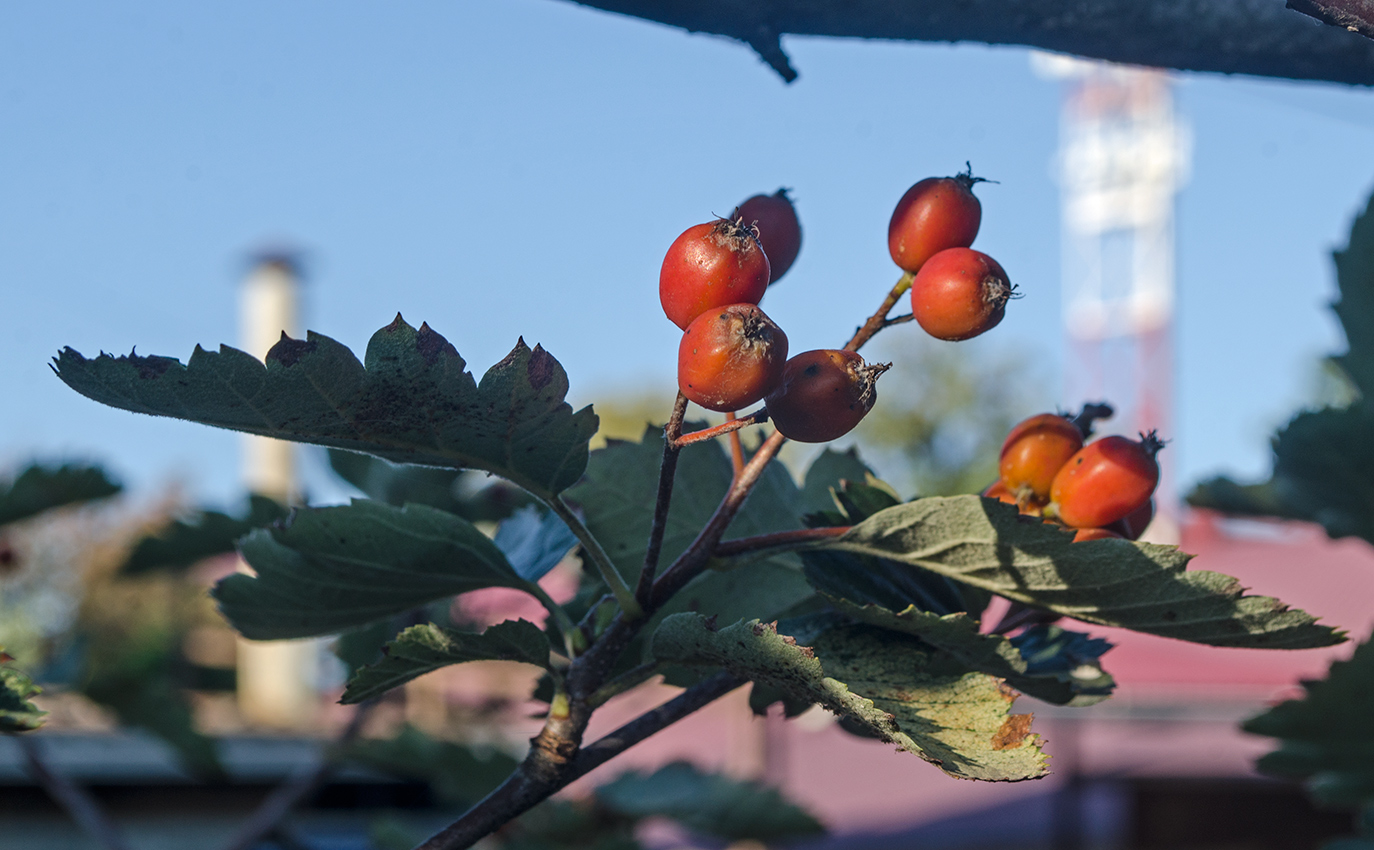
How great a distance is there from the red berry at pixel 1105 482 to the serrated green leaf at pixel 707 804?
1687 millimetres

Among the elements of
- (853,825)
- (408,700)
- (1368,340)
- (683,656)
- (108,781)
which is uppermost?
(1368,340)

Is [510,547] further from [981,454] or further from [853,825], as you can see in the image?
[981,454]

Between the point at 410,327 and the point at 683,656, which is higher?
the point at 410,327

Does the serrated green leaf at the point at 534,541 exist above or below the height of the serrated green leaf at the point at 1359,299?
below

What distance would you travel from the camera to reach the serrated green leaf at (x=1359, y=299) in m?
1.52

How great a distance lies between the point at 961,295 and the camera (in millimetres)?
722

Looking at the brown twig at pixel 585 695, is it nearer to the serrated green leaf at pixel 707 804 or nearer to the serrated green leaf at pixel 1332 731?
the serrated green leaf at pixel 1332 731

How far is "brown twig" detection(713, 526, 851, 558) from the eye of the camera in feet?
2.66

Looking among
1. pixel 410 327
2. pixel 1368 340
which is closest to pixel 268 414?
pixel 410 327

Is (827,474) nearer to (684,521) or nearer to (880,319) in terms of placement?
(684,521)

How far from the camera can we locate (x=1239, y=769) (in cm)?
653

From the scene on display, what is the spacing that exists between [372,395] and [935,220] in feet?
1.29

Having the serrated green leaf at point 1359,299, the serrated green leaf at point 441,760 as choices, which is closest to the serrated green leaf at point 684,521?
the serrated green leaf at point 1359,299

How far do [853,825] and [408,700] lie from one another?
322 cm
